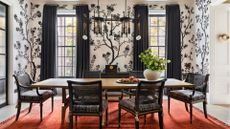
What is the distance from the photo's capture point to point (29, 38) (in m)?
6.65

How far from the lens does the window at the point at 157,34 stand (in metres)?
6.97

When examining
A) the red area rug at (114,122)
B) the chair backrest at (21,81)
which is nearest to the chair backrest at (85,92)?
the red area rug at (114,122)

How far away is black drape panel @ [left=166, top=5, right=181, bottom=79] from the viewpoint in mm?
6637

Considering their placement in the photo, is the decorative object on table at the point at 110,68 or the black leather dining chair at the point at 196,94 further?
the decorative object on table at the point at 110,68

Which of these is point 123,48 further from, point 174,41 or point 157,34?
point 174,41

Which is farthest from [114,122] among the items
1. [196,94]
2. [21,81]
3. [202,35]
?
[202,35]

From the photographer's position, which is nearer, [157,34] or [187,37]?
[187,37]

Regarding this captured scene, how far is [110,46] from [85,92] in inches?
144

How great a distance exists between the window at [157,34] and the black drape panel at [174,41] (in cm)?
34

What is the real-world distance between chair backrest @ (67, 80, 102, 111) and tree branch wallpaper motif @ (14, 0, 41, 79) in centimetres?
340

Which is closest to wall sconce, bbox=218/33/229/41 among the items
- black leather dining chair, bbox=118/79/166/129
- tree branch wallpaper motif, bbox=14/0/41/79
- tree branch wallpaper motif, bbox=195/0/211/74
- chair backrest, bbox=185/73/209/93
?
tree branch wallpaper motif, bbox=195/0/211/74

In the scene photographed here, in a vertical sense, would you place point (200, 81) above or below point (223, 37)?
below

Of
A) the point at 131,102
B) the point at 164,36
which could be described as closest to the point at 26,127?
the point at 131,102

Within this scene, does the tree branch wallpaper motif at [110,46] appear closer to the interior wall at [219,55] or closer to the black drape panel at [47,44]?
the black drape panel at [47,44]
